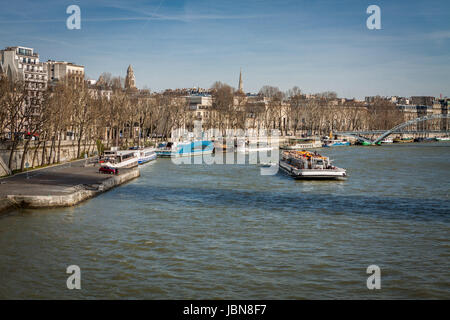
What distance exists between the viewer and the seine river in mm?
11484

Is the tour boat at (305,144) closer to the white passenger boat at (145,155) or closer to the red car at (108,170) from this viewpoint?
the white passenger boat at (145,155)

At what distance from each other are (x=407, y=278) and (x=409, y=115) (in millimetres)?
140782

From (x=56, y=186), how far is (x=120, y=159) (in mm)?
12559

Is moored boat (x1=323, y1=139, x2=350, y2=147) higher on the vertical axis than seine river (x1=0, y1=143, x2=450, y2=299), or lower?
higher

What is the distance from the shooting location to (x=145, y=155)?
138ft

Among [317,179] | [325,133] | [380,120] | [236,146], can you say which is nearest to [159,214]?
[317,179]

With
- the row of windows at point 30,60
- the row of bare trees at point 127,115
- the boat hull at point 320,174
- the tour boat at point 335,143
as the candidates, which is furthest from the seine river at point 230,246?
the tour boat at point 335,143

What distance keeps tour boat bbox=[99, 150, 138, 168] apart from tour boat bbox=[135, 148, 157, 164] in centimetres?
148

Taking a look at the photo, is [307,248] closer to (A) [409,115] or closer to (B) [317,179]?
(B) [317,179]

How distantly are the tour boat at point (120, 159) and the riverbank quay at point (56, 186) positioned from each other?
1.47m

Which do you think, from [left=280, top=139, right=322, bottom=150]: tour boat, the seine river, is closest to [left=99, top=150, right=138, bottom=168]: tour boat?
the seine river

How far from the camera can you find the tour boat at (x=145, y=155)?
40062mm

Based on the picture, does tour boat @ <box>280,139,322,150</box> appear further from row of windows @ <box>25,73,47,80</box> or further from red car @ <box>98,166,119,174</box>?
red car @ <box>98,166,119,174</box>
